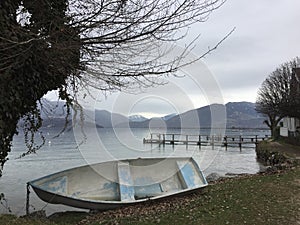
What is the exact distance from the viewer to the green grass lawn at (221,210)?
21.0 ft

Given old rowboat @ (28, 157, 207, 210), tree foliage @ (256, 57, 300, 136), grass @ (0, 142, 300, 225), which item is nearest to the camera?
grass @ (0, 142, 300, 225)

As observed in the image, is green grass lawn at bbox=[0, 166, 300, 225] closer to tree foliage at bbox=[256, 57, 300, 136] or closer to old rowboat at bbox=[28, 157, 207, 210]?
old rowboat at bbox=[28, 157, 207, 210]

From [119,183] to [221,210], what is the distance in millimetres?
3835

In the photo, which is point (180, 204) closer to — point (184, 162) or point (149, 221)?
point (149, 221)

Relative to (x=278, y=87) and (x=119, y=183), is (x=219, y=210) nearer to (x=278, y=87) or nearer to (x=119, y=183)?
(x=119, y=183)

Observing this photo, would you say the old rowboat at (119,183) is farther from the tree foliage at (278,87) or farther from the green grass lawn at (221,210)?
the tree foliage at (278,87)

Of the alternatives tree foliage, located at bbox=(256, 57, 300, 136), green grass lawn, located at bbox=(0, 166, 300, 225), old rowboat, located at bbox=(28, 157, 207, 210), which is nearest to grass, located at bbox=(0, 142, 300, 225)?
green grass lawn, located at bbox=(0, 166, 300, 225)

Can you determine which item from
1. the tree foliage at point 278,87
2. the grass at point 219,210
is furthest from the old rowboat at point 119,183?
the tree foliage at point 278,87

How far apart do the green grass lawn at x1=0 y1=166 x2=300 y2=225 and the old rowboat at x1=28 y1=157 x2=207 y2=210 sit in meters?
0.41

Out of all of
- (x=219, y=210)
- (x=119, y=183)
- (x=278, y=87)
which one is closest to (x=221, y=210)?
(x=219, y=210)

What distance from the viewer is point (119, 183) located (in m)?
9.78

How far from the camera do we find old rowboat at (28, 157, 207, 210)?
8969 mm

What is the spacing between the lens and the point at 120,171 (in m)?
10.2

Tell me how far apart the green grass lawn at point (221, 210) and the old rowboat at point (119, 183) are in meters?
0.41
